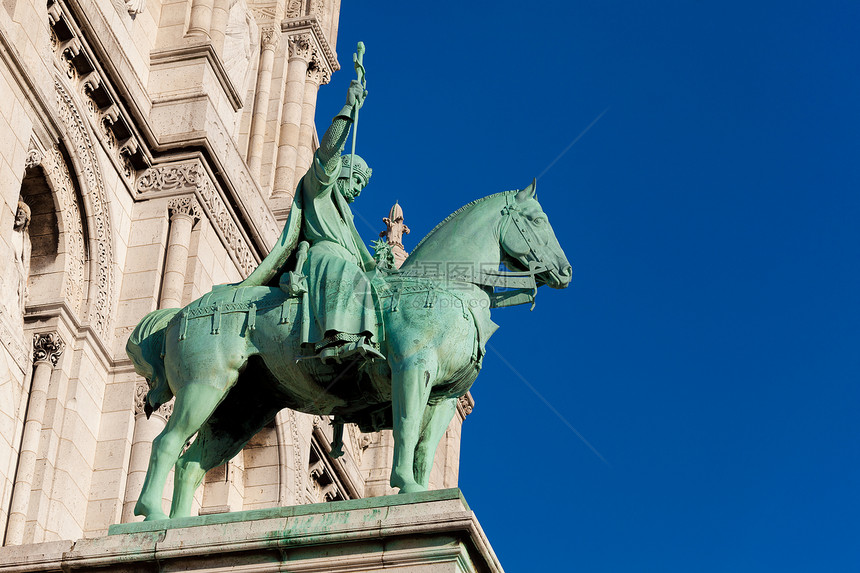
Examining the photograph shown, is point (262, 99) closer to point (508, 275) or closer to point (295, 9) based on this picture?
point (295, 9)

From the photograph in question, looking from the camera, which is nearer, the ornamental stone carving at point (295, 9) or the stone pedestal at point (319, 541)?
the stone pedestal at point (319, 541)

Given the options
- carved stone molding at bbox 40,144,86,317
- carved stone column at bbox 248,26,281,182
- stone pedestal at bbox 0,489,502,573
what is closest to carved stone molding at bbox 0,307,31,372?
carved stone molding at bbox 40,144,86,317

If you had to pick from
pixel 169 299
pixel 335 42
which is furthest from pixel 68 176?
pixel 335 42

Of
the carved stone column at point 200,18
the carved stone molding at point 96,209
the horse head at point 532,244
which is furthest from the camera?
the carved stone column at point 200,18

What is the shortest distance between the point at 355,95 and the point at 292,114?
1426 cm

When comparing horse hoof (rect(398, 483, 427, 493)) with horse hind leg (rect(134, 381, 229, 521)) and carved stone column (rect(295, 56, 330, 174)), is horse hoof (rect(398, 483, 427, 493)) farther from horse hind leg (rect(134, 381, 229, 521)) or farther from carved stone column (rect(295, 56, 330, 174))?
carved stone column (rect(295, 56, 330, 174))

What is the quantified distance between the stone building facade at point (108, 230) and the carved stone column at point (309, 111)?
2.11 ft

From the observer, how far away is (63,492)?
19.1 meters

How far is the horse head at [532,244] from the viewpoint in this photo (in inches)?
573

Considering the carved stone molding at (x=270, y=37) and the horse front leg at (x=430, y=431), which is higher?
the carved stone molding at (x=270, y=37)

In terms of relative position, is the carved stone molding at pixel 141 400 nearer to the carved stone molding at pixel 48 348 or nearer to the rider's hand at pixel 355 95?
the carved stone molding at pixel 48 348

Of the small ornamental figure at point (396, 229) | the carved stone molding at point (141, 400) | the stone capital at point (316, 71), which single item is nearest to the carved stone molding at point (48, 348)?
the carved stone molding at point (141, 400)

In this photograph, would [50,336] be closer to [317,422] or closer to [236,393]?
[236,393]

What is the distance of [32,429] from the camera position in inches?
761
